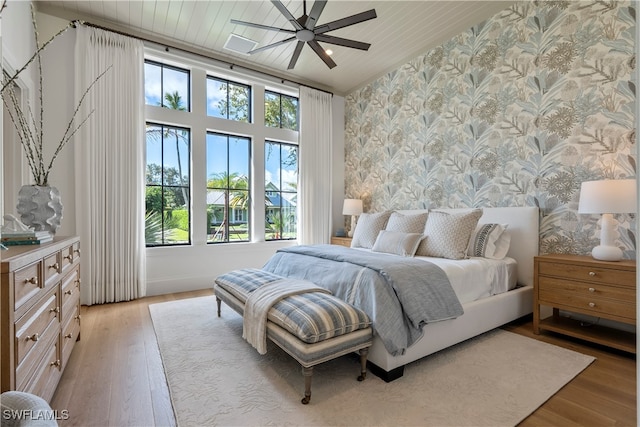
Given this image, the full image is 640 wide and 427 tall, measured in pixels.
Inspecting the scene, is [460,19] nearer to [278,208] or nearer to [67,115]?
Result: [278,208]

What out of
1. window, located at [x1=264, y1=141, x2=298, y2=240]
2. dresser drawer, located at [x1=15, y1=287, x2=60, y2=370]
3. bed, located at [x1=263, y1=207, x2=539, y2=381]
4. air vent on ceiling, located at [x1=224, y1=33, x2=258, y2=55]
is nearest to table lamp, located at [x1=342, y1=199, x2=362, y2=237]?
window, located at [x1=264, y1=141, x2=298, y2=240]

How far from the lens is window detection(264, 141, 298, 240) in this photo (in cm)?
493

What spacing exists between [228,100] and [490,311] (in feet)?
13.8

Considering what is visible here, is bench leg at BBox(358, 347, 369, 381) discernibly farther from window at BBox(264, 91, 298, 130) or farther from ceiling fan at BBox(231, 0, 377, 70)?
window at BBox(264, 91, 298, 130)

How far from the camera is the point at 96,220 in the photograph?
11.4 feet

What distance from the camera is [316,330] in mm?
1739

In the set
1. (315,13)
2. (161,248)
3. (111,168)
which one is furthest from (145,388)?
(315,13)

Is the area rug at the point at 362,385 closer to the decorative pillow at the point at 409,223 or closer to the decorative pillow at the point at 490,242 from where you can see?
the decorative pillow at the point at 490,242

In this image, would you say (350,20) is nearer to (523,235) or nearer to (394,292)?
(394,292)

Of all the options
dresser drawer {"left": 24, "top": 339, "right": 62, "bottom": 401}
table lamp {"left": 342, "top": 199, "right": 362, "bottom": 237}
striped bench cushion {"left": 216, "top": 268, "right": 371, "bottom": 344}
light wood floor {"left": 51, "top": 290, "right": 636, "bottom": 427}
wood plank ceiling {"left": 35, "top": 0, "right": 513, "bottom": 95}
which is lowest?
light wood floor {"left": 51, "top": 290, "right": 636, "bottom": 427}

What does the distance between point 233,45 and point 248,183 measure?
1856 mm

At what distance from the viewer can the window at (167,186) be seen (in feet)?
13.1

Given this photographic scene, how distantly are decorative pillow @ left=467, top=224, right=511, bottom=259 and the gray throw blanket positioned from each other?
936 millimetres

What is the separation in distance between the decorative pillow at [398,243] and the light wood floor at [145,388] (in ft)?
3.97
